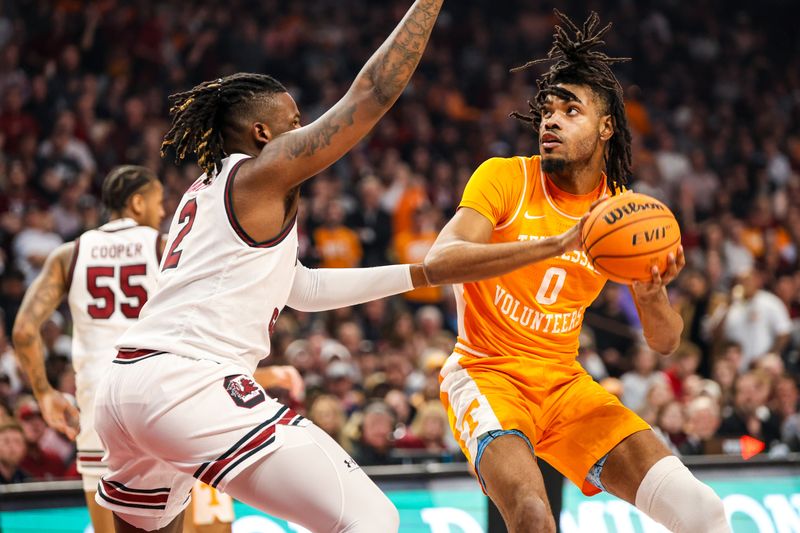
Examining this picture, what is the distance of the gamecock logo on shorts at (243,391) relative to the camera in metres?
3.62

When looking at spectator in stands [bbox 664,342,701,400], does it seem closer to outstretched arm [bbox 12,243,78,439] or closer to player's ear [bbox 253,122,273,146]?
outstretched arm [bbox 12,243,78,439]

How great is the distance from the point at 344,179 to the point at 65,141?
3.47m

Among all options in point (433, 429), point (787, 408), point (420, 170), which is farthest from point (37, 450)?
point (420, 170)

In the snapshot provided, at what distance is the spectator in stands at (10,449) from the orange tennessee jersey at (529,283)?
3623mm

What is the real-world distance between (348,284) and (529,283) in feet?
2.76

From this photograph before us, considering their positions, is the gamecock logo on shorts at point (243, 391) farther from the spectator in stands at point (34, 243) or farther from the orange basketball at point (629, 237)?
the spectator in stands at point (34, 243)

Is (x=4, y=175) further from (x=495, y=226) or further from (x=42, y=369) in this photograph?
(x=495, y=226)

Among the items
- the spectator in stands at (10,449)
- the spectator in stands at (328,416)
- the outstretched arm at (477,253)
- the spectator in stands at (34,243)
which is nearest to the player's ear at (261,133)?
the outstretched arm at (477,253)

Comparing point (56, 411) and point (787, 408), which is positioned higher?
point (56, 411)

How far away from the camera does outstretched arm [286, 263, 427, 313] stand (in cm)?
420

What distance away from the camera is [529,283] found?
467 centimetres

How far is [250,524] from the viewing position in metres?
6.53

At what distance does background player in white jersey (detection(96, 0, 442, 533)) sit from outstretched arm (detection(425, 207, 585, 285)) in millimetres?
574

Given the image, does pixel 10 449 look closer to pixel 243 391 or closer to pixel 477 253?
pixel 243 391
